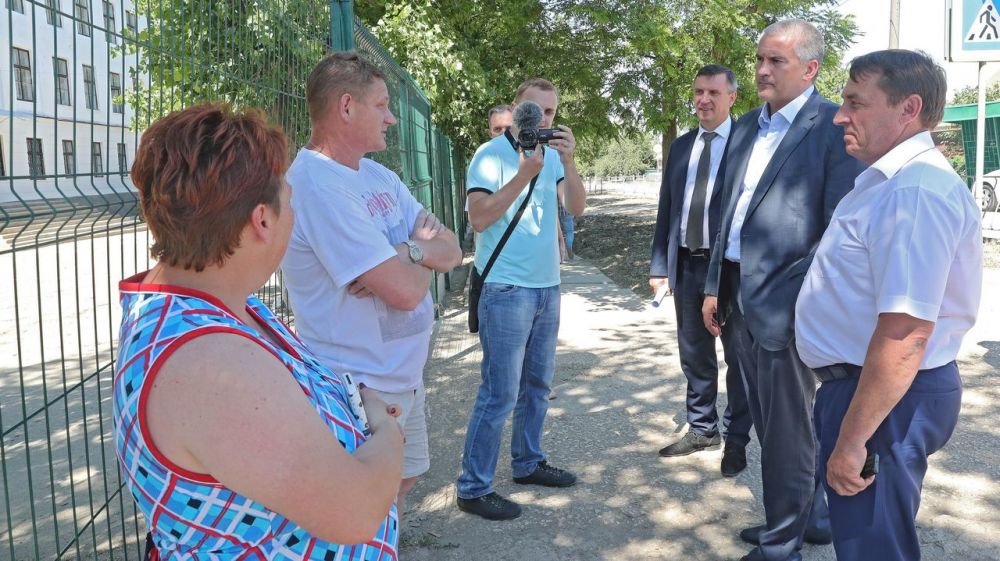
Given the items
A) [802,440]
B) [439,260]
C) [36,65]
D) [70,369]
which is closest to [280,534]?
[36,65]

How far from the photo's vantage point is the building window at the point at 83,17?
1.84 m

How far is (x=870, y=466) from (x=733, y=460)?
6.57 feet

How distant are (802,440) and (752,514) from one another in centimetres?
69

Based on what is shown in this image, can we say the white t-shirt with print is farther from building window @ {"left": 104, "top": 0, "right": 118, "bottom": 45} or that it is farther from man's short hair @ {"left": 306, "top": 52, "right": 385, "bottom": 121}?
building window @ {"left": 104, "top": 0, "right": 118, "bottom": 45}

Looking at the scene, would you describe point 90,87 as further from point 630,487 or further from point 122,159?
point 630,487

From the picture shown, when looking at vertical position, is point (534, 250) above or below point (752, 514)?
above

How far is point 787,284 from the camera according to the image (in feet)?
10.3

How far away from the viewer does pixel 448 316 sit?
8.38 meters

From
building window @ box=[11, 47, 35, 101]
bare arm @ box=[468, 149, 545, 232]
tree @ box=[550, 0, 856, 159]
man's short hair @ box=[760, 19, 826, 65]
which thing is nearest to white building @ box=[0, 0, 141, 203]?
building window @ box=[11, 47, 35, 101]

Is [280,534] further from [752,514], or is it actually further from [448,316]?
[448,316]

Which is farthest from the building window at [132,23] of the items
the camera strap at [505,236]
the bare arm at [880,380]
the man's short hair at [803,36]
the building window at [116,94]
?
the man's short hair at [803,36]

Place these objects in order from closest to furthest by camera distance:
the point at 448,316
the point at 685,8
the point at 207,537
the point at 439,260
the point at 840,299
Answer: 1. the point at 207,537
2. the point at 840,299
3. the point at 439,260
4. the point at 448,316
5. the point at 685,8

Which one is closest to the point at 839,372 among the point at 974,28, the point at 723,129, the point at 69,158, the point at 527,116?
the point at 527,116

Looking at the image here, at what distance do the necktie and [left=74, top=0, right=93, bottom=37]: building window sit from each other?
3.22 m
